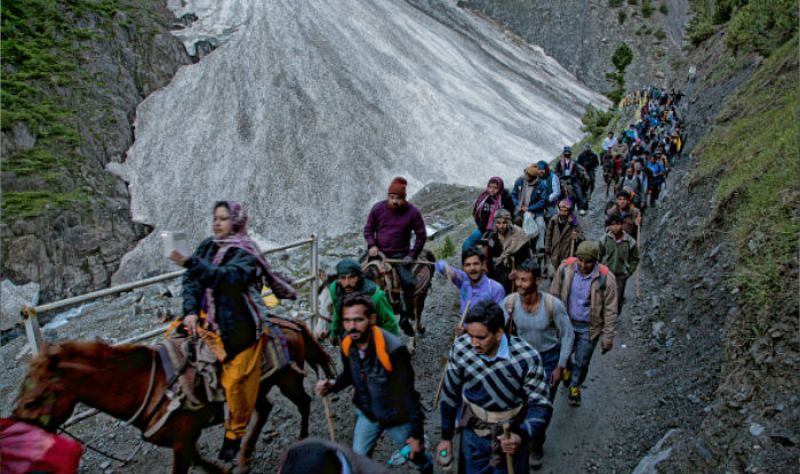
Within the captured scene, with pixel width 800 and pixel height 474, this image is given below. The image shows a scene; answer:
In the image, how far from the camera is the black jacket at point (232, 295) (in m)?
3.82

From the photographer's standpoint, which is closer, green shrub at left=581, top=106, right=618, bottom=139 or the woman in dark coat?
the woman in dark coat

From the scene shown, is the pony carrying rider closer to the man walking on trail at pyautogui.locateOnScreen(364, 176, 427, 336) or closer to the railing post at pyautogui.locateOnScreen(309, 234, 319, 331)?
the man walking on trail at pyautogui.locateOnScreen(364, 176, 427, 336)

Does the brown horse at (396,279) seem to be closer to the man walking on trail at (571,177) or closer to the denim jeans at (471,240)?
the denim jeans at (471,240)

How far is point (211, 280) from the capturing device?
11.8ft

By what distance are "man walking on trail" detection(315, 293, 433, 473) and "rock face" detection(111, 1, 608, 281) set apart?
1998 cm

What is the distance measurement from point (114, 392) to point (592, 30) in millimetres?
61020

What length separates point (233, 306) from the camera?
13.0ft

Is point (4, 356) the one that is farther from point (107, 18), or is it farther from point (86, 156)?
point (107, 18)

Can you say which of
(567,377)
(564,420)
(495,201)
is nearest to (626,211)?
(495,201)

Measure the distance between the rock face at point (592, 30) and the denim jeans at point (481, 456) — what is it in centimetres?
5505

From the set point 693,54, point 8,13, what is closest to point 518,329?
point 693,54

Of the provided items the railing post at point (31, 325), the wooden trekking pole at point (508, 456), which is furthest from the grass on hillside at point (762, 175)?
the railing post at point (31, 325)

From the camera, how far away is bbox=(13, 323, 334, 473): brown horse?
3316 mm

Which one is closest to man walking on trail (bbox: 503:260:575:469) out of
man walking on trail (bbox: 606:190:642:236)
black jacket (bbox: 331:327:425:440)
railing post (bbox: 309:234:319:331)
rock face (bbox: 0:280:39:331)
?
black jacket (bbox: 331:327:425:440)
